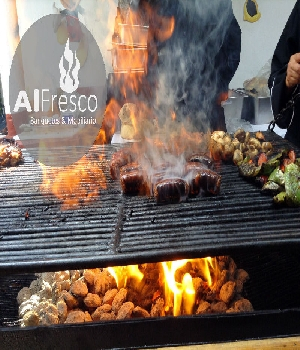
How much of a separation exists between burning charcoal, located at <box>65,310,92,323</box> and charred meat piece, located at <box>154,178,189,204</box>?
0.87 m

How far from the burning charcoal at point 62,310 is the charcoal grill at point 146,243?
0.42m

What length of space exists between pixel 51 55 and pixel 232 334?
5277 mm

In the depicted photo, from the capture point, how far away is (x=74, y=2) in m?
6.52

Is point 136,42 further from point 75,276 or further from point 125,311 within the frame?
point 125,311

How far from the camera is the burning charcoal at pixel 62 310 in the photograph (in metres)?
2.44

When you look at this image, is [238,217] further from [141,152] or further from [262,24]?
[262,24]


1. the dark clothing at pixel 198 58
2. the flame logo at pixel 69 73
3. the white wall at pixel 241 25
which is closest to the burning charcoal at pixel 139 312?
the flame logo at pixel 69 73

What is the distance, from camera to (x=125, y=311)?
7.78ft

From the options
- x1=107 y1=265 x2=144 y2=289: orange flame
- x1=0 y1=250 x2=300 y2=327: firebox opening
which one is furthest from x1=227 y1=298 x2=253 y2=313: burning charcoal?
x1=107 y1=265 x2=144 y2=289: orange flame

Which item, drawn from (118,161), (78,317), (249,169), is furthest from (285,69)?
(78,317)

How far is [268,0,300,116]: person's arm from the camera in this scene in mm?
3428

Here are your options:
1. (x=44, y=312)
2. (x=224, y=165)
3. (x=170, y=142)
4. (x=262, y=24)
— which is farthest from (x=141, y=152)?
(x=262, y=24)

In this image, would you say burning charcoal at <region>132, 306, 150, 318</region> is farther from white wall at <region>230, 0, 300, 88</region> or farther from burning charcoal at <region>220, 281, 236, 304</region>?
white wall at <region>230, 0, 300, 88</region>

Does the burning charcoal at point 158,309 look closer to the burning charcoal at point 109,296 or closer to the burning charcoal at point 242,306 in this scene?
the burning charcoal at point 109,296
